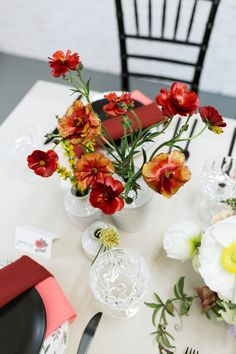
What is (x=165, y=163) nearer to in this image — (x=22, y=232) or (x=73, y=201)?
(x=73, y=201)

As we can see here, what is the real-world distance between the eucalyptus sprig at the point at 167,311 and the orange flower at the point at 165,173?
1.21ft

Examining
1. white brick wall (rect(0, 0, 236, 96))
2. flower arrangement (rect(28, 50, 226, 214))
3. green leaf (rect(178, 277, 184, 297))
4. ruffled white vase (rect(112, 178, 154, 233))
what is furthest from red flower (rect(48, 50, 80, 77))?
white brick wall (rect(0, 0, 236, 96))

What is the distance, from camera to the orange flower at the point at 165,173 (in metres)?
0.57

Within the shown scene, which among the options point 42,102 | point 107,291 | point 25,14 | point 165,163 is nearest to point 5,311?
point 107,291

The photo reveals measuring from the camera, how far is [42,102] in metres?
1.31

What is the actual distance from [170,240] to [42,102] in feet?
2.49

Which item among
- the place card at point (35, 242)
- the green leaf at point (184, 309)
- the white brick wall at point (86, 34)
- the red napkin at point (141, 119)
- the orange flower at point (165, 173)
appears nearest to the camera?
the orange flower at point (165, 173)

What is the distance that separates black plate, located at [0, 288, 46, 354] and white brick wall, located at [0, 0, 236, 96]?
1.71 m

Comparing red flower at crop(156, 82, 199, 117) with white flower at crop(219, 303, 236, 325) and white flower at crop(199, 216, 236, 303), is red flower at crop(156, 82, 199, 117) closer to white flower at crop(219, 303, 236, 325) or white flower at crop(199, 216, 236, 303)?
white flower at crop(199, 216, 236, 303)

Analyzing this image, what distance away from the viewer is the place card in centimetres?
94

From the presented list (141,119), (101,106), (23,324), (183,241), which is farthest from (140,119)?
(23,324)

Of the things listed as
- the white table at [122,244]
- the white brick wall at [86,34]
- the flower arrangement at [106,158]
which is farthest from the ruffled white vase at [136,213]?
the white brick wall at [86,34]

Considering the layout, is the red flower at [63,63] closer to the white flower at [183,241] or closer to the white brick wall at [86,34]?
the white flower at [183,241]

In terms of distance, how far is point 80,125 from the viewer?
1.93 ft
